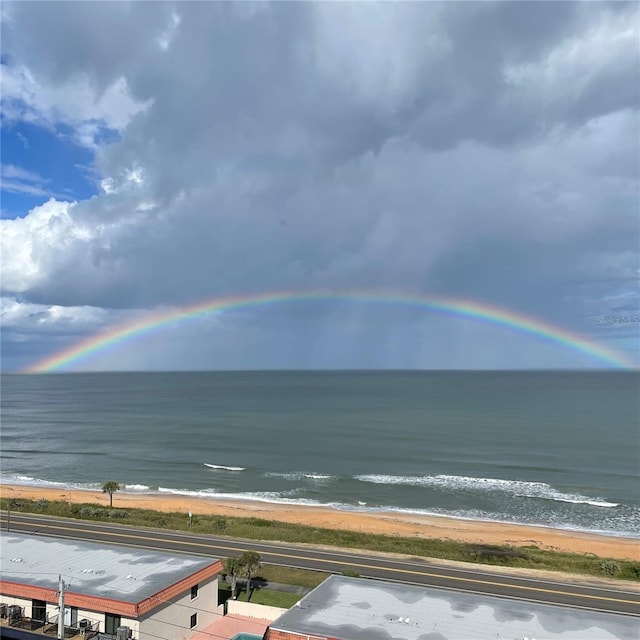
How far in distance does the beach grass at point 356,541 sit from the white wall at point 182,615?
246 inches

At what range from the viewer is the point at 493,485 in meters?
68.8

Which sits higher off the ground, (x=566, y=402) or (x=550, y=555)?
(x=566, y=402)

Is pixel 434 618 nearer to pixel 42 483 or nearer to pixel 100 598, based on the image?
pixel 100 598

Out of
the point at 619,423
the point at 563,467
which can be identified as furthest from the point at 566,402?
the point at 563,467

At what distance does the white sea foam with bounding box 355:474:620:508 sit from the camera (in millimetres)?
62631

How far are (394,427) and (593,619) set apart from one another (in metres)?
101

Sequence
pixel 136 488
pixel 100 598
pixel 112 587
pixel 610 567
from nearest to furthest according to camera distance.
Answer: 1. pixel 100 598
2. pixel 112 587
3. pixel 610 567
4. pixel 136 488

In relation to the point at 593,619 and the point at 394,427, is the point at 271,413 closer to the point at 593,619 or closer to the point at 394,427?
the point at 394,427

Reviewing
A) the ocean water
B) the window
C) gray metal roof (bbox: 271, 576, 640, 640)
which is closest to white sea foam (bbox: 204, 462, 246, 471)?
the ocean water

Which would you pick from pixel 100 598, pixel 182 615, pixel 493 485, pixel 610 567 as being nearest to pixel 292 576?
pixel 182 615

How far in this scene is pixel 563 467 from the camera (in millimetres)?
78188

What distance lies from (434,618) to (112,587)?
13129 millimetres

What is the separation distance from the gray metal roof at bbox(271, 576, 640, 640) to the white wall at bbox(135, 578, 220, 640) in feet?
18.8

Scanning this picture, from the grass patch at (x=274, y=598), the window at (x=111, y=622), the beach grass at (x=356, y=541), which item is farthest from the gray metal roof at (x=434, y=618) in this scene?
the beach grass at (x=356, y=541)
